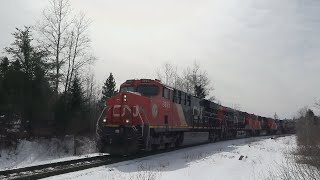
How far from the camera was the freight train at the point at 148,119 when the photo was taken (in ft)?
55.5

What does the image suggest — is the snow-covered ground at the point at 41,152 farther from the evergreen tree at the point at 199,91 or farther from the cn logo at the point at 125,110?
the evergreen tree at the point at 199,91

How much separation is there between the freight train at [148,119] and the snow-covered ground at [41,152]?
7.98 ft

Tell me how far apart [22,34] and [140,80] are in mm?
10618

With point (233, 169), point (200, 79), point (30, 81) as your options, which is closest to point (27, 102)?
point (30, 81)

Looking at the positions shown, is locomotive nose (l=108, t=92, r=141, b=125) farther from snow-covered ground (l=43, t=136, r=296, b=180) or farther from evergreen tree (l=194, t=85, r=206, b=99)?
evergreen tree (l=194, t=85, r=206, b=99)

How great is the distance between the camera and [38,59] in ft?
85.5

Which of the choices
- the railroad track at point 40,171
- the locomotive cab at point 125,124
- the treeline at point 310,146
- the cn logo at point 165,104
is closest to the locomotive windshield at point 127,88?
the locomotive cab at point 125,124

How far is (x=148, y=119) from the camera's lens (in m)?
17.6

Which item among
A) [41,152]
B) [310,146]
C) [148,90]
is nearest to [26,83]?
[41,152]

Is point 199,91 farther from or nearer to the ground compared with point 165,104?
farther from the ground

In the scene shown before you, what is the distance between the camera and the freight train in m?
16.9

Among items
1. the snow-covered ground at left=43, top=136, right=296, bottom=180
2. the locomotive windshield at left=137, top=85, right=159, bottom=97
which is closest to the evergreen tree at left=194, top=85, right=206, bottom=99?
the locomotive windshield at left=137, top=85, right=159, bottom=97

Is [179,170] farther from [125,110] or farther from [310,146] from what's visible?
[310,146]

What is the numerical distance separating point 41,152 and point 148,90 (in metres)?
7.25
